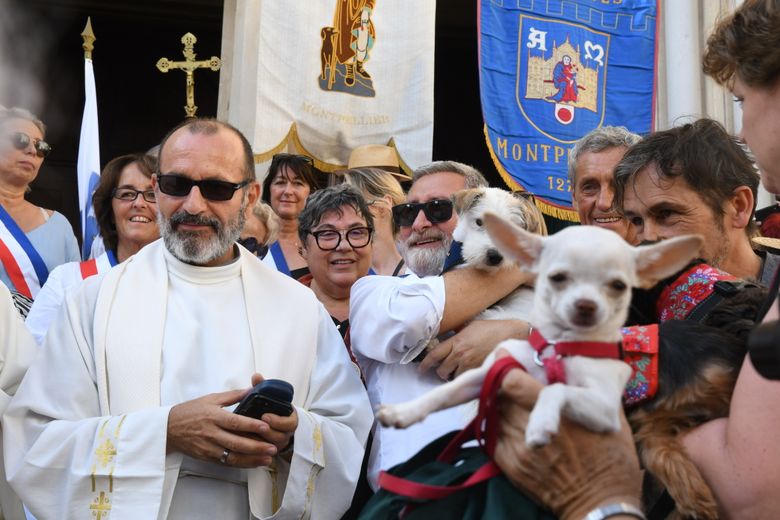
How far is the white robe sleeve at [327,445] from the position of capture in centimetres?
320

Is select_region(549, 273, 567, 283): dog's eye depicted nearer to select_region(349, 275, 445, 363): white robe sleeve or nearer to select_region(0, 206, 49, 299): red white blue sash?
select_region(349, 275, 445, 363): white robe sleeve

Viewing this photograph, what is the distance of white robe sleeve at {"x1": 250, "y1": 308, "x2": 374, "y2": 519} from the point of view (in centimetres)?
320

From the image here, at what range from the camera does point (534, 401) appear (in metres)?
2.05

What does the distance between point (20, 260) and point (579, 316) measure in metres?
3.86

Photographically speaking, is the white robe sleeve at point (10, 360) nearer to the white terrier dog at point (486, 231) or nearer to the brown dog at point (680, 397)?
the white terrier dog at point (486, 231)

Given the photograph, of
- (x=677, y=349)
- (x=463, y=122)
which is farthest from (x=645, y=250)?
(x=463, y=122)

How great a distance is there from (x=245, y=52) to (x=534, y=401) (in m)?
→ 6.95

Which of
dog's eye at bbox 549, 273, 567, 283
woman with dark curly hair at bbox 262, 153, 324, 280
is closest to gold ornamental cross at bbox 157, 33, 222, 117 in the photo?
woman with dark curly hair at bbox 262, 153, 324, 280

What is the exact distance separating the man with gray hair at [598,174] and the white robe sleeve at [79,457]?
2.14 m

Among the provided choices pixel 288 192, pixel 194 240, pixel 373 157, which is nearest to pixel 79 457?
pixel 194 240

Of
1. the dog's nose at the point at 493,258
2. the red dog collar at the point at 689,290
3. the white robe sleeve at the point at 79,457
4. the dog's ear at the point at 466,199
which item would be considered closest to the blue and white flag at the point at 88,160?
the white robe sleeve at the point at 79,457

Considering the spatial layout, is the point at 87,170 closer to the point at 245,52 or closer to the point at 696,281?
the point at 245,52

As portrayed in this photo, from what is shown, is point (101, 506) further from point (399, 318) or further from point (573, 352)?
point (573, 352)

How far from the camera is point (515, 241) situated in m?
2.14
